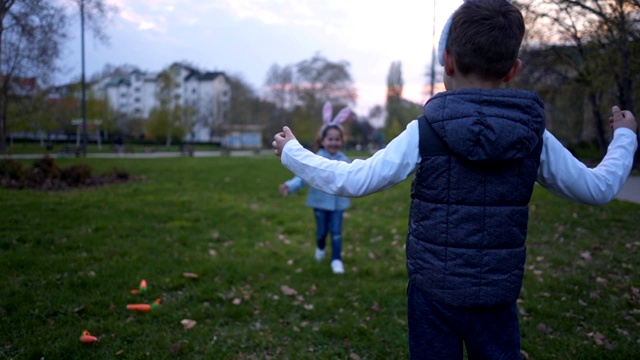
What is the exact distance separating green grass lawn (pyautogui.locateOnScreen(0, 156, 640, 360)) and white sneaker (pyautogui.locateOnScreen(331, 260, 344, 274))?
18 cm

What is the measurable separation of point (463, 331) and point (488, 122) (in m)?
0.82

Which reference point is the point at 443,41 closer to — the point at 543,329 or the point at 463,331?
the point at 463,331

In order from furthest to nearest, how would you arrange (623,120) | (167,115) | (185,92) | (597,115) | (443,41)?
(185,92) < (167,115) < (597,115) < (623,120) < (443,41)

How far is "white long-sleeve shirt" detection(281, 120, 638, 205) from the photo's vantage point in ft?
5.96

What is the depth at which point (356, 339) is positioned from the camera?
425 centimetres

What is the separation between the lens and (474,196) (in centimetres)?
179

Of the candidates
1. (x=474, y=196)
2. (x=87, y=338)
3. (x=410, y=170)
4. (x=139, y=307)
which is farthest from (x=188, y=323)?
(x=474, y=196)

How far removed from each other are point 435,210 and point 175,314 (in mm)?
3603

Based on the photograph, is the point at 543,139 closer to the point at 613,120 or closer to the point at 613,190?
the point at 613,190

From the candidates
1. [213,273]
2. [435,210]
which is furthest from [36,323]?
[435,210]

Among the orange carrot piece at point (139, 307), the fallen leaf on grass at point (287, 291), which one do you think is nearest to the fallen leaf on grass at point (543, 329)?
the fallen leaf on grass at point (287, 291)

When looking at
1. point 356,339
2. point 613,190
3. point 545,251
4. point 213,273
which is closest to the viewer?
point 613,190

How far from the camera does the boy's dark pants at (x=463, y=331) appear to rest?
186 centimetres

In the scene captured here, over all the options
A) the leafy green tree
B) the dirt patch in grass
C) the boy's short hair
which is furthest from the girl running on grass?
the leafy green tree
